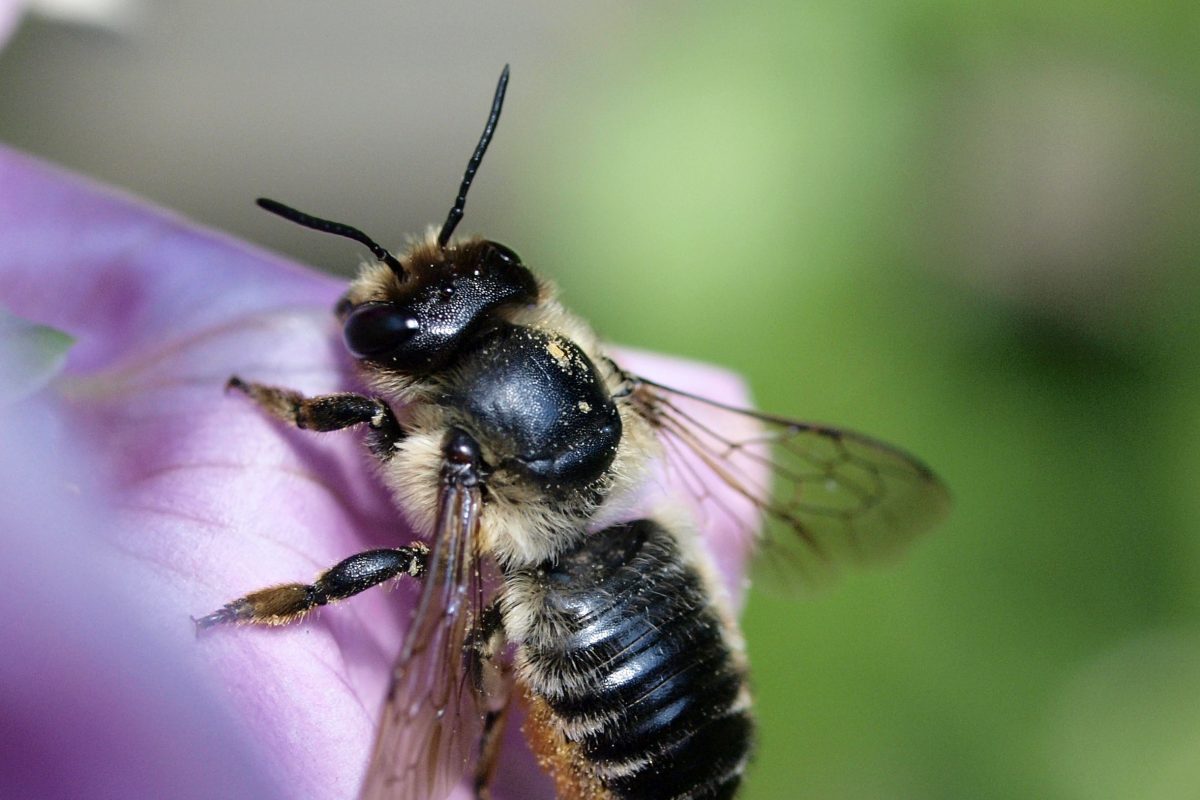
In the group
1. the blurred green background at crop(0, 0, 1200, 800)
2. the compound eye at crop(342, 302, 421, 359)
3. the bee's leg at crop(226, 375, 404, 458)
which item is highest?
the compound eye at crop(342, 302, 421, 359)

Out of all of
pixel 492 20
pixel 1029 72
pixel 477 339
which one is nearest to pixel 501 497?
pixel 477 339

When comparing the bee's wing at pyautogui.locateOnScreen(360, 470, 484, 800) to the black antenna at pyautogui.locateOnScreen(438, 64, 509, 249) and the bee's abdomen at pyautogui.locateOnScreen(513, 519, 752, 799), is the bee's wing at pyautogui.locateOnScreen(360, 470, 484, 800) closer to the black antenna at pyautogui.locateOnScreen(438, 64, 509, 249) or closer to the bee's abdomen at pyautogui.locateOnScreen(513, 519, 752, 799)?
the bee's abdomen at pyautogui.locateOnScreen(513, 519, 752, 799)

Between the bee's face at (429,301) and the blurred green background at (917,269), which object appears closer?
the bee's face at (429,301)

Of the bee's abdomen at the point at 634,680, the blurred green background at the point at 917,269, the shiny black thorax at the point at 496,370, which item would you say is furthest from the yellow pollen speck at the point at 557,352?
the blurred green background at the point at 917,269

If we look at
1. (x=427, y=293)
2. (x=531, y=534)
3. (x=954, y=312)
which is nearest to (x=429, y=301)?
(x=427, y=293)

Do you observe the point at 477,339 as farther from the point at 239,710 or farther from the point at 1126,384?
the point at 1126,384

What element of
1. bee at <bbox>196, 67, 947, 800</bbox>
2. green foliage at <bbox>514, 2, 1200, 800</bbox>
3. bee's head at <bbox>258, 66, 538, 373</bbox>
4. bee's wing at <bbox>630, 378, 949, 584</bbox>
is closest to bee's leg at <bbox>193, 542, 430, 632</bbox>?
bee at <bbox>196, 67, 947, 800</bbox>

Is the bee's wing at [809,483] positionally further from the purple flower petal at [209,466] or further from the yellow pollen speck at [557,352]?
the yellow pollen speck at [557,352]
